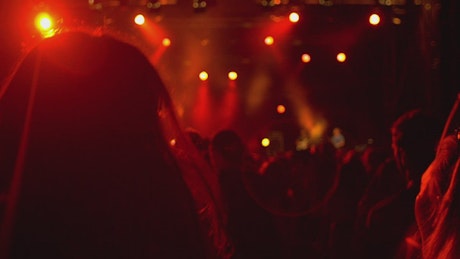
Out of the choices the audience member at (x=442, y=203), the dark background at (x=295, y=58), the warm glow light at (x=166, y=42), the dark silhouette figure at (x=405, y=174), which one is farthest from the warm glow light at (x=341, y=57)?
the audience member at (x=442, y=203)

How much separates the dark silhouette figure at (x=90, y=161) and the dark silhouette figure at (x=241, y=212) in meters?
4.22

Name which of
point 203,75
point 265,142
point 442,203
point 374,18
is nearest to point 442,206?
point 442,203

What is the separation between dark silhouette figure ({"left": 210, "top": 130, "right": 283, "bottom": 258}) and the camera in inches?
228

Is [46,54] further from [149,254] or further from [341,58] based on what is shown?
[341,58]

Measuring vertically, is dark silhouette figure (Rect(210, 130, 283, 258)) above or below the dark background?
below

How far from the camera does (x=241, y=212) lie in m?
5.88

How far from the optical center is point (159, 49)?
21.1 m

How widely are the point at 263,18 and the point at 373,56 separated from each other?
16.8ft

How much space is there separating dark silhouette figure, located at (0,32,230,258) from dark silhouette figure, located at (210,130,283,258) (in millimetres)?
4216

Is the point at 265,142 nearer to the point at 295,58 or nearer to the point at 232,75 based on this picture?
the point at 232,75

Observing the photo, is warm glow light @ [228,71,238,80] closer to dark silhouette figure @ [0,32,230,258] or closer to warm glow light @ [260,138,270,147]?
warm glow light @ [260,138,270,147]

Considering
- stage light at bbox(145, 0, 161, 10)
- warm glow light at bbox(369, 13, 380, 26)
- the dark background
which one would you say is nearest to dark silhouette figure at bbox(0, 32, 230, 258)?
the dark background

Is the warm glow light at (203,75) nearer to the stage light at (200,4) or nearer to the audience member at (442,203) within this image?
the stage light at (200,4)

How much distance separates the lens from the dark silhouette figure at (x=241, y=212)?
5.79 metres
